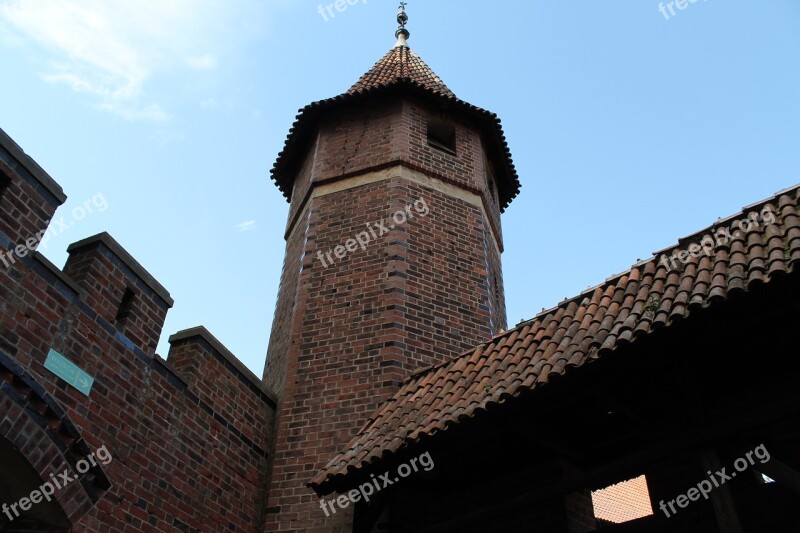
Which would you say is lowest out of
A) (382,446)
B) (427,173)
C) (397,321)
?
(382,446)

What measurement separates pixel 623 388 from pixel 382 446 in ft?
6.64

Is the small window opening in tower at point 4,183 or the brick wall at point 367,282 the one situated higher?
the brick wall at point 367,282

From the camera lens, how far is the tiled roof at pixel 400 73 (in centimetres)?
1216

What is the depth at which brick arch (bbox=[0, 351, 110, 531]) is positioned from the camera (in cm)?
503

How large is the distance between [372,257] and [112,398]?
432cm

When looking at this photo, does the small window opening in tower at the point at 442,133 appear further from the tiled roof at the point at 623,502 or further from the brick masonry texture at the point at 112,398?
the tiled roof at the point at 623,502

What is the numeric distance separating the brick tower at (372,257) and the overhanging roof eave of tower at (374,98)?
23 mm

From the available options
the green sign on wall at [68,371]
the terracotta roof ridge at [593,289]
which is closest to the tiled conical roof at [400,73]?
the terracotta roof ridge at [593,289]

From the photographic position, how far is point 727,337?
5.04m

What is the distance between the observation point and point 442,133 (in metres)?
12.4

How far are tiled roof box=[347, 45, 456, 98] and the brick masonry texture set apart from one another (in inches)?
251

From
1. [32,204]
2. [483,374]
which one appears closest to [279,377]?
[483,374]

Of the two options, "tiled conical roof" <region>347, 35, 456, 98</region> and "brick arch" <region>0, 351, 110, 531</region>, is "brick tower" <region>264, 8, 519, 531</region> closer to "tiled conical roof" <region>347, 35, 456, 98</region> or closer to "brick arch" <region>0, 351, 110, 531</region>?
"tiled conical roof" <region>347, 35, 456, 98</region>

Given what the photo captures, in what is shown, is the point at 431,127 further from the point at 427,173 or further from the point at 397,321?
the point at 397,321
